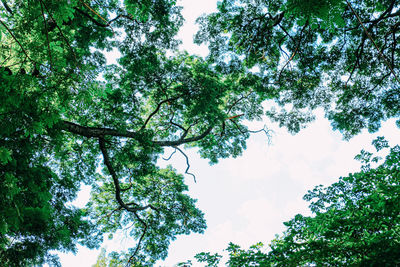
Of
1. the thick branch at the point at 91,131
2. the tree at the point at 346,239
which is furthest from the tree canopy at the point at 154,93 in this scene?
the tree at the point at 346,239

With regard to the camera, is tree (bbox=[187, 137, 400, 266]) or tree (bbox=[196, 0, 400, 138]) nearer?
tree (bbox=[187, 137, 400, 266])

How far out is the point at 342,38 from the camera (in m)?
6.66

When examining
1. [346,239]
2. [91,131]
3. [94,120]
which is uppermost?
[94,120]

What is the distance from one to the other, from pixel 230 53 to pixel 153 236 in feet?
28.2

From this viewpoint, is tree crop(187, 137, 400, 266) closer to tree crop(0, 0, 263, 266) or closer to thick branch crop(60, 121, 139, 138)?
tree crop(0, 0, 263, 266)

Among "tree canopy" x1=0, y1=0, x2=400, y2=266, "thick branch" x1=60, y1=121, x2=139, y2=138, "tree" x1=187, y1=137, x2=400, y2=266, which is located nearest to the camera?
"tree" x1=187, y1=137, x2=400, y2=266

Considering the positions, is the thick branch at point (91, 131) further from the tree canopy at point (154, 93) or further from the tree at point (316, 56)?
the tree at point (316, 56)

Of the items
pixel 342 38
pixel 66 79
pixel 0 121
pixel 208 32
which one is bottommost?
pixel 0 121

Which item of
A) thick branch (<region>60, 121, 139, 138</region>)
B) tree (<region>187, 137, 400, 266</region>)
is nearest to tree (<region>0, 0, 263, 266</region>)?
thick branch (<region>60, 121, 139, 138</region>)

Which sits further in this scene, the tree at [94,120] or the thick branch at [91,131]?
the thick branch at [91,131]

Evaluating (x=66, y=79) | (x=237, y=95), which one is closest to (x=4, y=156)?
(x=66, y=79)

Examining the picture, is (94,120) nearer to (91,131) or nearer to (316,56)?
(91,131)

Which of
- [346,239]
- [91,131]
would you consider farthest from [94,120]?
[346,239]

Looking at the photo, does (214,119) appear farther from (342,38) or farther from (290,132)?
(342,38)
